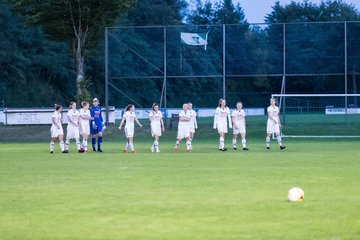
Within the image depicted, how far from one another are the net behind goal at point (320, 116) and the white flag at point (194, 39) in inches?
235

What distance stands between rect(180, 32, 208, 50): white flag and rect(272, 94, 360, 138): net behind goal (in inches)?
235

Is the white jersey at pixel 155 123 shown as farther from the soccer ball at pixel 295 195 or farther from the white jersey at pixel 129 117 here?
the soccer ball at pixel 295 195

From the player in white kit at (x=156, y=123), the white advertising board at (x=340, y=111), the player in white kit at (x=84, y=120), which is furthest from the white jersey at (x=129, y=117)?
the white advertising board at (x=340, y=111)

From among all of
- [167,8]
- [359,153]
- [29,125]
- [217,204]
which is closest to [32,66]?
[167,8]

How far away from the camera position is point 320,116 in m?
59.2

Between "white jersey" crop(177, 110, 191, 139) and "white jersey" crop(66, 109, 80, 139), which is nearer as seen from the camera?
"white jersey" crop(66, 109, 80, 139)

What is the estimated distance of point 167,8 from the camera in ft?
338

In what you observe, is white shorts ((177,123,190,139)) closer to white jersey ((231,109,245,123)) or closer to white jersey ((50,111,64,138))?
white jersey ((231,109,245,123))

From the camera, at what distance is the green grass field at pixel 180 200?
12539 mm

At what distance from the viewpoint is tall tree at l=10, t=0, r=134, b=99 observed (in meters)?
58.4

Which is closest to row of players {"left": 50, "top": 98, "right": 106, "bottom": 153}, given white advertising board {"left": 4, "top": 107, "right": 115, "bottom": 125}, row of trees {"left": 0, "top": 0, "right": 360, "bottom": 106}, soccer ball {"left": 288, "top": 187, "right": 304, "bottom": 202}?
row of trees {"left": 0, "top": 0, "right": 360, "bottom": 106}

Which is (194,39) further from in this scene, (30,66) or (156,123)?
(30,66)

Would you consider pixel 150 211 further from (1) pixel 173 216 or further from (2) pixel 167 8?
(2) pixel 167 8

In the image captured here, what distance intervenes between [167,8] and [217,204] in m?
Result: 88.9
